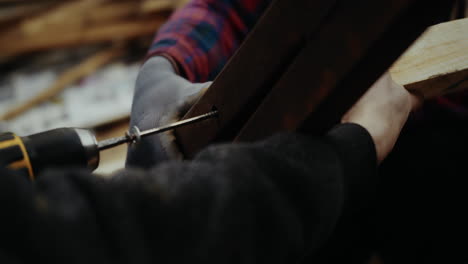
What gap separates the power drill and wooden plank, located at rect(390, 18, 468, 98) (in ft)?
1.28

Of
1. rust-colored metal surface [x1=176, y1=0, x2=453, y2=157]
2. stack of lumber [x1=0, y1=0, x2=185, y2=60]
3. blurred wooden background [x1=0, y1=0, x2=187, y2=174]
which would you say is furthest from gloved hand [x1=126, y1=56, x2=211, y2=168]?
stack of lumber [x1=0, y1=0, x2=185, y2=60]

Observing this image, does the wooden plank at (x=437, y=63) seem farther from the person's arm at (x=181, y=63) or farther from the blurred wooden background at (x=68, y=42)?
the blurred wooden background at (x=68, y=42)

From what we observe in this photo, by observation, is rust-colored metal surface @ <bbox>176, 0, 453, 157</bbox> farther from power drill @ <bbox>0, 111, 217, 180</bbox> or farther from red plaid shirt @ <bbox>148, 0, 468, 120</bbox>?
red plaid shirt @ <bbox>148, 0, 468, 120</bbox>

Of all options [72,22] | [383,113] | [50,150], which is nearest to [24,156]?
[50,150]

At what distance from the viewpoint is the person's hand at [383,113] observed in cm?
43

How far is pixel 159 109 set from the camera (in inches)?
22.0

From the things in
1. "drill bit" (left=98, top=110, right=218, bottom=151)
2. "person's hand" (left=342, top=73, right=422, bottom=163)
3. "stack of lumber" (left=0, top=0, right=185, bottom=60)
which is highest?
"stack of lumber" (left=0, top=0, right=185, bottom=60)

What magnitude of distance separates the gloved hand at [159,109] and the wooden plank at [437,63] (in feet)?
1.01

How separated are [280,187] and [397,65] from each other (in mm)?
323

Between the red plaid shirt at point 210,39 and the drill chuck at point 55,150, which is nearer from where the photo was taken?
the drill chuck at point 55,150

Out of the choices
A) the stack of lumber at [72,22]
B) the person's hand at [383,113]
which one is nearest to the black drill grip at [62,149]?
the person's hand at [383,113]

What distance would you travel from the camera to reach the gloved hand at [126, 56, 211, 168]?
53 centimetres

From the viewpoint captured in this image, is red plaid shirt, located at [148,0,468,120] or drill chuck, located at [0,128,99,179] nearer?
drill chuck, located at [0,128,99,179]

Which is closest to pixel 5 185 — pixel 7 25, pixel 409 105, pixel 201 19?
pixel 409 105
